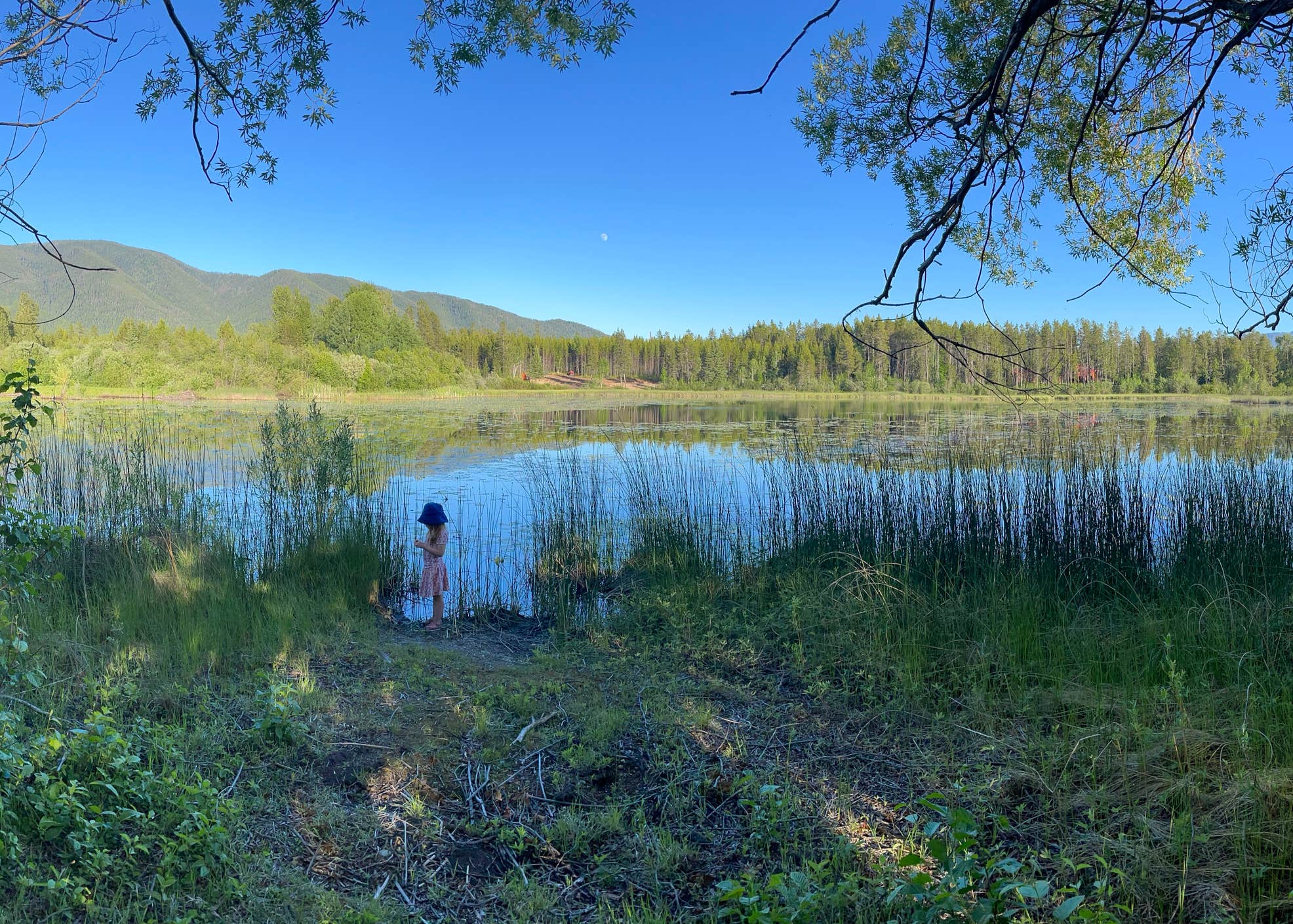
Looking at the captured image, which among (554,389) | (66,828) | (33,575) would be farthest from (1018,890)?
(554,389)

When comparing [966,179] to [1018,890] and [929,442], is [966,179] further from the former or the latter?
[929,442]

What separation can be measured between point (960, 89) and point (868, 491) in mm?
3353

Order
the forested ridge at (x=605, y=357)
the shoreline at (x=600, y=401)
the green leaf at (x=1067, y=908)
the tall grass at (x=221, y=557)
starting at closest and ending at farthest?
the green leaf at (x=1067, y=908) < the tall grass at (x=221, y=557) < the forested ridge at (x=605, y=357) < the shoreline at (x=600, y=401)

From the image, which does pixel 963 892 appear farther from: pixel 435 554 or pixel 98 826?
pixel 435 554

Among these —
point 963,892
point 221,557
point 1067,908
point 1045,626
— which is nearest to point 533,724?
point 963,892

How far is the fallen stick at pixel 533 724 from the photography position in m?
3.07

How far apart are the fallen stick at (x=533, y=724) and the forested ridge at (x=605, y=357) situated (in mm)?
2109

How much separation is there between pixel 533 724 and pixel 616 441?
42.5 feet

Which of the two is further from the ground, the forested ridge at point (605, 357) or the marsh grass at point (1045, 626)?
the forested ridge at point (605, 357)

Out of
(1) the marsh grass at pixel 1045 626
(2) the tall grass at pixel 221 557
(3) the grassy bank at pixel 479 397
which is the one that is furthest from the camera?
(3) the grassy bank at pixel 479 397

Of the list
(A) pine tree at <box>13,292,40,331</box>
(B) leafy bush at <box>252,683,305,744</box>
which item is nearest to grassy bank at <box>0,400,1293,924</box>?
(B) leafy bush at <box>252,683,305,744</box>

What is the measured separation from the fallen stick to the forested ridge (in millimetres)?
2109

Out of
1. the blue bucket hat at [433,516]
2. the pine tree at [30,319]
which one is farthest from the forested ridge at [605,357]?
the blue bucket hat at [433,516]

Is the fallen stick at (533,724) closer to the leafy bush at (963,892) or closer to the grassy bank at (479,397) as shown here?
the leafy bush at (963,892)
